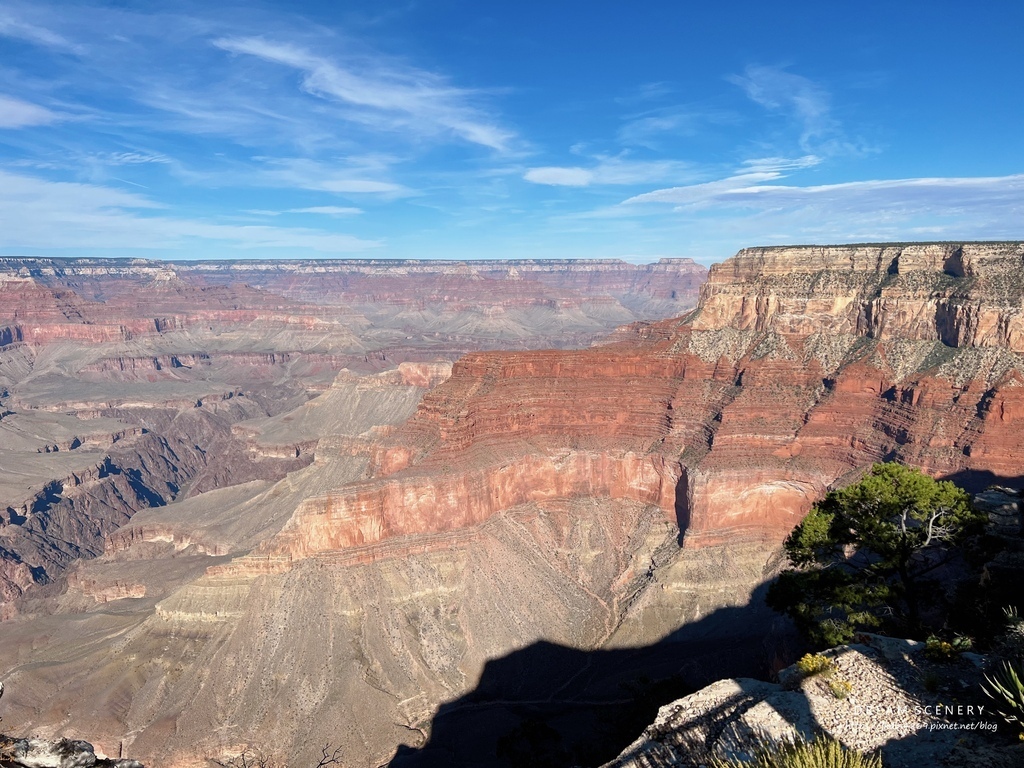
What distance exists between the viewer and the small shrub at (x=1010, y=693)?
14586 mm

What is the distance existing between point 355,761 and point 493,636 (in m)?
15.1

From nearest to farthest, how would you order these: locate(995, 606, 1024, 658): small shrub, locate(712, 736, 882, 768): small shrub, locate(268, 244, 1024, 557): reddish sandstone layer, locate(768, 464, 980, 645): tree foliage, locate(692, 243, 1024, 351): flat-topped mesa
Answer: locate(712, 736, 882, 768): small shrub, locate(995, 606, 1024, 658): small shrub, locate(768, 464, 980, 645): tree foliage, locate(268, 244, 1024, 557): reddish sandstone layer, locate(692, 243, 1024, 351): flat-topped mesa

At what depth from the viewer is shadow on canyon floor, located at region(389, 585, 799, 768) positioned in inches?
1561

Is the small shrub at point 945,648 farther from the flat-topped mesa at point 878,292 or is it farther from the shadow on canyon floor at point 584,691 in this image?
the flat-topped mesa at point 878,292

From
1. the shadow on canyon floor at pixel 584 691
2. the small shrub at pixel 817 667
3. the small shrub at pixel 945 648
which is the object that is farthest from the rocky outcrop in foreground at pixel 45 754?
the shadow on canyon floor at pixel 584 691

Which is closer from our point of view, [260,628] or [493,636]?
[260,628]

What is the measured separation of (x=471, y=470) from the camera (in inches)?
2469

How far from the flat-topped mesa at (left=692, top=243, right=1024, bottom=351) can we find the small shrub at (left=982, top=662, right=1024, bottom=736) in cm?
5620

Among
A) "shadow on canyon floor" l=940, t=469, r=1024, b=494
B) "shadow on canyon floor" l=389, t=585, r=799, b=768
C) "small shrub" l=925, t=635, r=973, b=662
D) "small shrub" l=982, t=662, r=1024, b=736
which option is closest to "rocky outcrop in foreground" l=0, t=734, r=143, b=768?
"small shrub" l=982, t=662, r=1024, b=736

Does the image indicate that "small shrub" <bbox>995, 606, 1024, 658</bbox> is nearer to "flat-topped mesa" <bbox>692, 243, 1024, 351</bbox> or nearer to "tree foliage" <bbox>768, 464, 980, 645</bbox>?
"tree foliage" <bbox>768, 464, 980, 645</bbox>

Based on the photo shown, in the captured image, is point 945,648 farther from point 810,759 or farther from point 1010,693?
point 810,759

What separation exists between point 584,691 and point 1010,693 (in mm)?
38865

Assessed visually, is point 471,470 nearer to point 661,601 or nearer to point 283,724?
point 661,601

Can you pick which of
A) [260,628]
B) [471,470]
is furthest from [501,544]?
[260,628]
